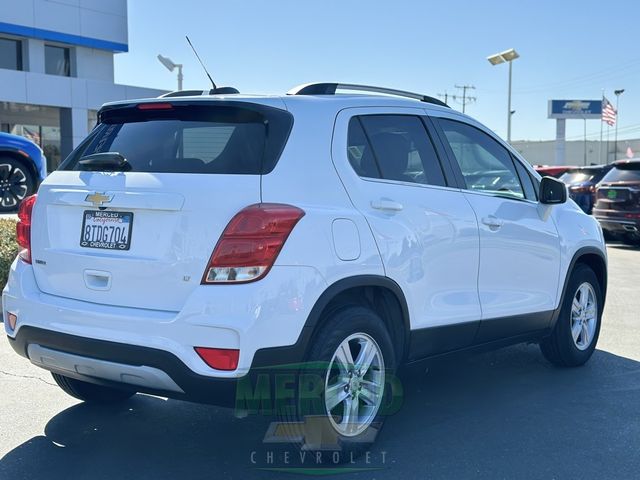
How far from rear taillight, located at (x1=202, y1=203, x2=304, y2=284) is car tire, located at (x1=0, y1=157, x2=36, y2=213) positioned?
11.0m

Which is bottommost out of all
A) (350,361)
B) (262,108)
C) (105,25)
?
(350,361)

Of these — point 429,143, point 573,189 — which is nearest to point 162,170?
point 429,143

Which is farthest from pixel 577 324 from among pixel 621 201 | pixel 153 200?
pixel 621 201

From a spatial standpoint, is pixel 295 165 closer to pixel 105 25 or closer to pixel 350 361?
pixel 350 361

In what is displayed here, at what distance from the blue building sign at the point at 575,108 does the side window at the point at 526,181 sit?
262 feet

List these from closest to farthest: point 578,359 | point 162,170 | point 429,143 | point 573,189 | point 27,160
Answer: point 162,170, point 429,143, point 578,359, point 27,160, point 573,189

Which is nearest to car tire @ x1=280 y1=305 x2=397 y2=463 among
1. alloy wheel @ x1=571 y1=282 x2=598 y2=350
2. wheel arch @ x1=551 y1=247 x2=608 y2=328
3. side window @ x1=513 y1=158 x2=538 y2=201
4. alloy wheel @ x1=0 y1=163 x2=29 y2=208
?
side window @ x1=513 y1=158 x2=538 y2=201

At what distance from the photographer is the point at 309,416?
12.0 ft

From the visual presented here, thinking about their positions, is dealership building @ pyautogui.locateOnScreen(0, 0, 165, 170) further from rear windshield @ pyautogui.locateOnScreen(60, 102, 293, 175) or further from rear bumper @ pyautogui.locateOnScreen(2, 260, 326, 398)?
rear bumper @ pyautogui.locateOnScreen(2, 260, 326, 398)

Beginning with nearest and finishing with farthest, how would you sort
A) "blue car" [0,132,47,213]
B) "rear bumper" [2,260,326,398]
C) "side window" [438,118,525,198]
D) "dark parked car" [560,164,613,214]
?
1. "rear bumper" [2,260,326,398]
2. "side window" [438,118,525,198]
3. "blue car" [0,132,47,213]
4. "dark parked car" [560,164,613,214]

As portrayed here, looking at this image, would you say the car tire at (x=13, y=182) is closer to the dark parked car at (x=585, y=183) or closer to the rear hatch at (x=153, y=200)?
the rear hatch at (x=153, y=200)

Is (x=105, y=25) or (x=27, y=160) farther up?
(x=105, y=25)

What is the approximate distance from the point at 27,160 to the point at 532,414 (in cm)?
1100

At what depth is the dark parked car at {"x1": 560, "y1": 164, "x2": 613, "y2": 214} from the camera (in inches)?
698
